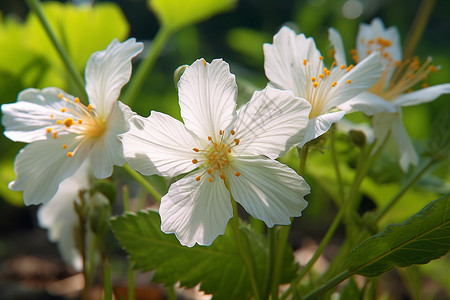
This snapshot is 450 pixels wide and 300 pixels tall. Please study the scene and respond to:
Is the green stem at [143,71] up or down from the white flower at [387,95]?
up

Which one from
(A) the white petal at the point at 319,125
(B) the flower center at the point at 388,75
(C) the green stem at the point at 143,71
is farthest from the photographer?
(C) the green stem at the point at 143,71

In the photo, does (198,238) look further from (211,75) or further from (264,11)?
(264,11)

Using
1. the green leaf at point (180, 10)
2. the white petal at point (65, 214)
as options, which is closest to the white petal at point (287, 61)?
the white petal at point (65, 214)

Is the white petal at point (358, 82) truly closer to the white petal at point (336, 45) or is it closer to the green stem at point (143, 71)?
the white petal at point (336, 45)

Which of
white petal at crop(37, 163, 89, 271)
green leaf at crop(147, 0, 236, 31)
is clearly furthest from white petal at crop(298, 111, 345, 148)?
green leaf at crop(147, 0, 236, 31)

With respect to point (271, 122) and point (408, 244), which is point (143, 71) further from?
point (408, 244)

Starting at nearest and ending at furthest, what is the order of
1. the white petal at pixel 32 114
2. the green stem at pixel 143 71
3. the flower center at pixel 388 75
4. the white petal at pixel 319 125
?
the white petal at pixel 319 125, the white petal at pixel 32 114, the flower center at pixel 388 75, the green stem at pixel 143 71

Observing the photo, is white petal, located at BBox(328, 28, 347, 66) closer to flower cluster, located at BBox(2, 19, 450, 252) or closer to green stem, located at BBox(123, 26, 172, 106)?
flower cluster, located at BBox(2, 19, 450, 252)

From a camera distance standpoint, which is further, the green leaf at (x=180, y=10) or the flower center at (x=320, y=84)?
the green leaf at (x=180, y=10)

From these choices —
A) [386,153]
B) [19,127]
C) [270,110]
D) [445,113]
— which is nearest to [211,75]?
[270,110]
